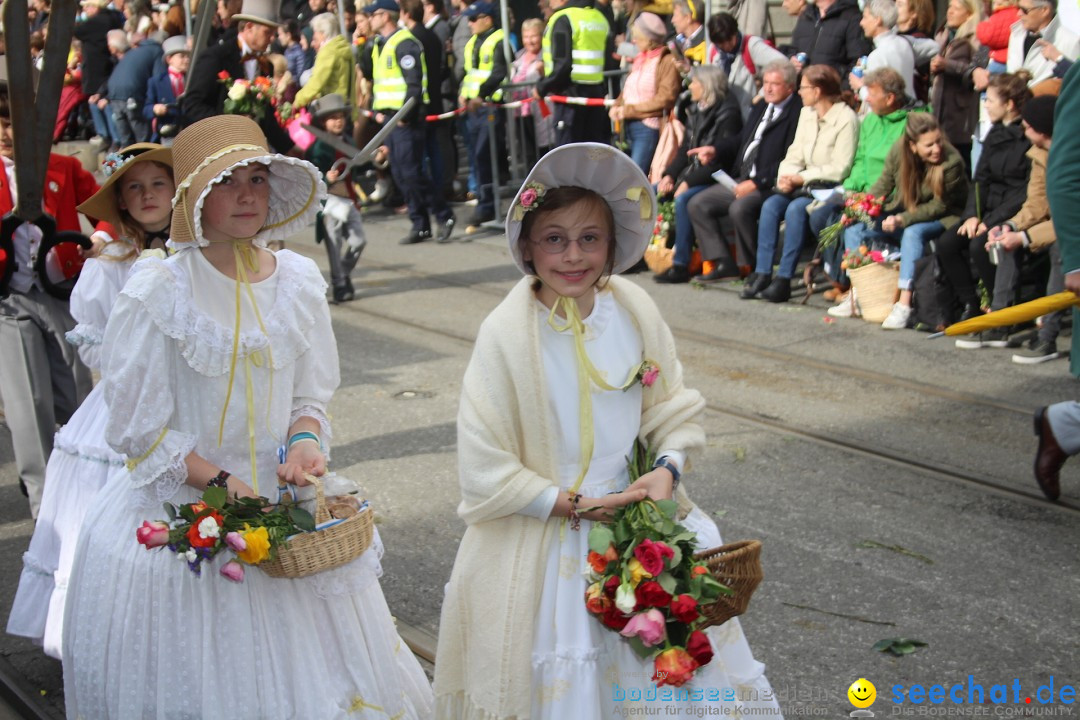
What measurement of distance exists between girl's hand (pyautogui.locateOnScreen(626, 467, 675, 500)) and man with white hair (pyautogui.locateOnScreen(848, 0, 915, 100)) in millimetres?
7953

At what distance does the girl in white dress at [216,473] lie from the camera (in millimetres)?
3646

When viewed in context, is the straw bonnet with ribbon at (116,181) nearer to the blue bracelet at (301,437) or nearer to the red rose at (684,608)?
the blue bracelet at (301,437)

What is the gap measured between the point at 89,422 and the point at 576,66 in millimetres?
9163

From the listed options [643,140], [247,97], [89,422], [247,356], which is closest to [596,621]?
[247,356]

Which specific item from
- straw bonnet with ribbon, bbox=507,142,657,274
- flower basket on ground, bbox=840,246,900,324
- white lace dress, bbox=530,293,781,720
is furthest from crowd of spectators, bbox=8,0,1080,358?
white lace dress, bbox=530,293,781,720

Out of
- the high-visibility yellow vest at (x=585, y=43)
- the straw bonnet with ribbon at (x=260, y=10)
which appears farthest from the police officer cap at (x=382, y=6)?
the high-visibility yellow vest at (x=585, y=43)

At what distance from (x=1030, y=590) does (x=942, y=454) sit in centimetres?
167

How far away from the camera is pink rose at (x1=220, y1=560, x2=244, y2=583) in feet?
11.5

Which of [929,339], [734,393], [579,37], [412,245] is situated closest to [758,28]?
[579,37]

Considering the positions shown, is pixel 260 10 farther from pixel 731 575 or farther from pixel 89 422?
pixel 731 575

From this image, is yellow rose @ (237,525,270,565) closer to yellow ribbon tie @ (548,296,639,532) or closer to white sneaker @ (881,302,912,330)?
yellow ribbon tie @ (548,296,639,532)

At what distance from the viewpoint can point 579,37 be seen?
42.9 ft

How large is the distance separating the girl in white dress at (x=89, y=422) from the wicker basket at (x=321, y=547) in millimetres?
1481

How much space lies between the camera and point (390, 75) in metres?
14.2
